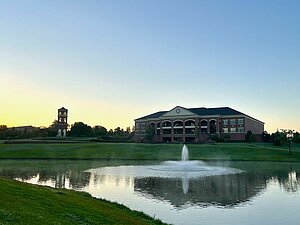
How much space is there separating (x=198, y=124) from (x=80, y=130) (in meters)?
53.9

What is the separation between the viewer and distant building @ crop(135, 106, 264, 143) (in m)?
127

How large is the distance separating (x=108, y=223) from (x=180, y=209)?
852 centimetres

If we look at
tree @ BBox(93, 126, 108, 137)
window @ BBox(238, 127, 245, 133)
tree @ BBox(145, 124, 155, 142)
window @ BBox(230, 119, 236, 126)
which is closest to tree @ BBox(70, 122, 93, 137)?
tree @ BBox(93, 126, 108, 137)

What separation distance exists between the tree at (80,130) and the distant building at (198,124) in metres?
28.7

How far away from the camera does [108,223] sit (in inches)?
526

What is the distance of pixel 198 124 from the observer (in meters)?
130

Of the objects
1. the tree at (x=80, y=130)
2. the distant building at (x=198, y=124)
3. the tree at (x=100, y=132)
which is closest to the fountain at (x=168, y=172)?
the distant building at (x=198, y=124)

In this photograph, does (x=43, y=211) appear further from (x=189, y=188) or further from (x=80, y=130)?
(x=80, y=130)

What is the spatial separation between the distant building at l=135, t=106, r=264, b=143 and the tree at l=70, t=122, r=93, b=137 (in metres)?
28.7

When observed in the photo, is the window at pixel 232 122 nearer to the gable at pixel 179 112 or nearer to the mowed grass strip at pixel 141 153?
the gable at pixel 179 112

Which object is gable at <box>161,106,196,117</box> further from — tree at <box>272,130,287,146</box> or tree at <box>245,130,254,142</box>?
tree at <box>272,130,287,146</box>

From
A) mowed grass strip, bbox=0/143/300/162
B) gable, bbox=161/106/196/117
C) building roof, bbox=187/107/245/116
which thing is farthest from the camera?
gable, bbox=161/106/196/117

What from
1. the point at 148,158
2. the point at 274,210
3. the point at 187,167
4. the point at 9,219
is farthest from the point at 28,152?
the point at 9,219

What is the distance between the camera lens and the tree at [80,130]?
512 feet
